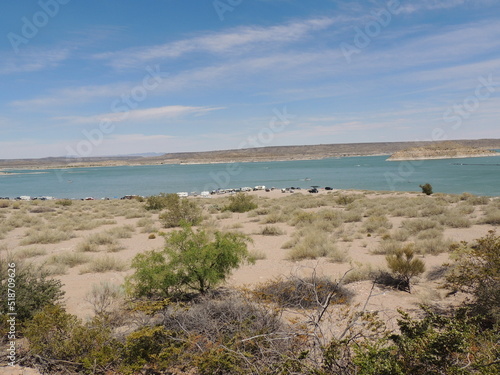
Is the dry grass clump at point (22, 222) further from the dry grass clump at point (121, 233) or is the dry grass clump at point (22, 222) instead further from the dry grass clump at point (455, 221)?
the dry grass clump at point (455, 221)

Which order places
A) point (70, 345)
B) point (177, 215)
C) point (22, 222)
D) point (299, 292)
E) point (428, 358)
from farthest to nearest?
1. point (22, 222)
2. point (177, 215)
3. point (299, 292)
4. point (70, 345)
5. point (428, 358)

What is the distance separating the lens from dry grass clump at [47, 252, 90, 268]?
11586 mm

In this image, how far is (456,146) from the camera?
153 metres

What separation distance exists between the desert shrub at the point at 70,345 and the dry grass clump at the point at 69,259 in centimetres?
654

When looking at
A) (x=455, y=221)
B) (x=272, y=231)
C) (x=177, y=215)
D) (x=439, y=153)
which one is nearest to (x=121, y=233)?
(x=177, y=215)

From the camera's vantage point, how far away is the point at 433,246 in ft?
38.0

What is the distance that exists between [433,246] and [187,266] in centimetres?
893

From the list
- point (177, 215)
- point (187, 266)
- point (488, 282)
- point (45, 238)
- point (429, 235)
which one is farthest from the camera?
point (177, 215)

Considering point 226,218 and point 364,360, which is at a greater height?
point 364,360

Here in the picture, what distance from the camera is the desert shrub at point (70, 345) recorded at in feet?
16.1

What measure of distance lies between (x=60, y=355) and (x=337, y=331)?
180 inches

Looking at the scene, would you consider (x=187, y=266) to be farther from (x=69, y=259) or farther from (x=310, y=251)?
(x=69, y=259)

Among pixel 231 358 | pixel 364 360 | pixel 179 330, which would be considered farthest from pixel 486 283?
pixel 179 330

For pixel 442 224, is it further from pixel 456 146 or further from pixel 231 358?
pixel 456 146
